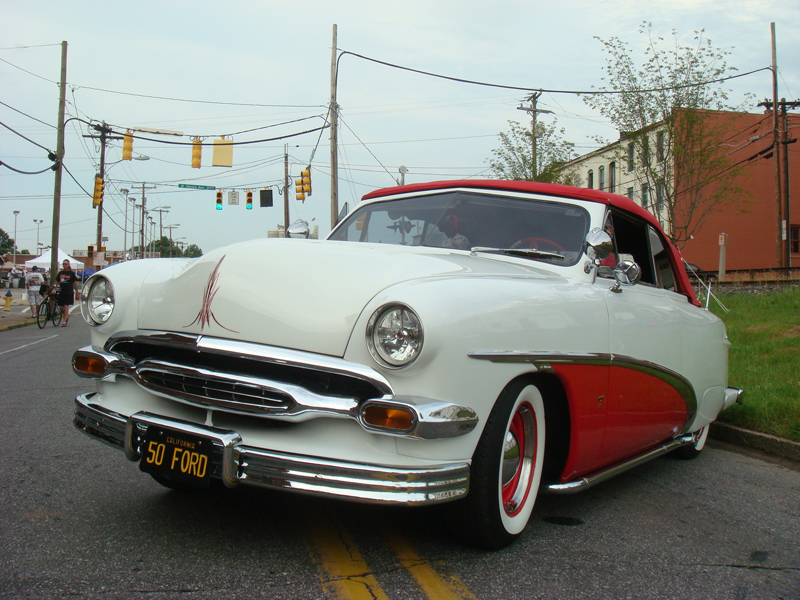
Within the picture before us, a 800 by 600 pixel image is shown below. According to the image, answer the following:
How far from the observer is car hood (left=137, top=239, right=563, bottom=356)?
246 cm

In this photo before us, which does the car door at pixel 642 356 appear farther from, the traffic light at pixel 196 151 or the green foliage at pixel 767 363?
the traffic light at pixel 196 151

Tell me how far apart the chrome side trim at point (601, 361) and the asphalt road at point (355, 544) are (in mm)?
520

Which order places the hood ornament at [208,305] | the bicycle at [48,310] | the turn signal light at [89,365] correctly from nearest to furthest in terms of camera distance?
1. the hood ornament at [208,305]
2. the turn signal light at [89,365]
3. the bicycle at [48,310]

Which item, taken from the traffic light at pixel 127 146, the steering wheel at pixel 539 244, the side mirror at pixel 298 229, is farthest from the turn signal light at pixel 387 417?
the traffic light at pixel 127 146

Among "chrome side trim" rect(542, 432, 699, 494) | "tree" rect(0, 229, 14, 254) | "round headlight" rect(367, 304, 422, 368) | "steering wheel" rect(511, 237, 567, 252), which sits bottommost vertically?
"chrome side trim" rect(542, 432, 699, 494)

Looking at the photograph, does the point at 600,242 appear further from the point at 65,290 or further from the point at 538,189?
the point at 65,290

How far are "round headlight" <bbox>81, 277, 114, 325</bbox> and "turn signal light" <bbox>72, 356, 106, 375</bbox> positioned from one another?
6.6 inches

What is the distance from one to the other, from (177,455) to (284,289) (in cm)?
69

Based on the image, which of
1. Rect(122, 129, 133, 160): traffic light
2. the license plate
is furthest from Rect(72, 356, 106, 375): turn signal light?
Rect(122, 129, 133, 160): traffic light

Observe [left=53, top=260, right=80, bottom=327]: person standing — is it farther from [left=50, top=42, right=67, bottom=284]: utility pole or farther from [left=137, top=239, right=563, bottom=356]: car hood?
[left=137, top=239, right=563, bottom=356]: car hood

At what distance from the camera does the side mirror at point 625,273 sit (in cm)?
345

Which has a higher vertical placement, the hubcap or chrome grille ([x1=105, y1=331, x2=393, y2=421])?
chrome grille ([x1=105, y1=331, x2=393, y2=421])

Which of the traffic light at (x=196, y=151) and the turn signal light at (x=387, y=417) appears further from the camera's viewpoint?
the traffic light at (x=196, y=151)

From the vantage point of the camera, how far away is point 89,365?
9.87ft
